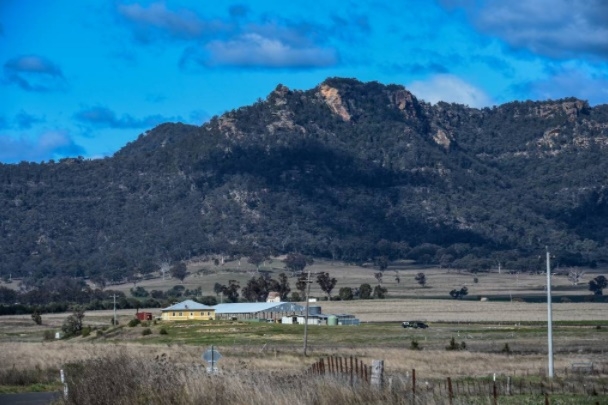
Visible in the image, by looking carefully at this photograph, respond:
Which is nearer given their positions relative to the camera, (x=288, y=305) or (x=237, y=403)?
(x=237, y=403)

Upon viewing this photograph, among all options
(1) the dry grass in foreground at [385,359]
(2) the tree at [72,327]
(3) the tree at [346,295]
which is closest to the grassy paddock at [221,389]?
(1) the dry grass in foreground at [385,359]

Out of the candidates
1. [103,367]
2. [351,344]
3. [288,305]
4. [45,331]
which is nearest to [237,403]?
[103,367]

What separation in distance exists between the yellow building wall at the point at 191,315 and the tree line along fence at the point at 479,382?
7411 centimetres

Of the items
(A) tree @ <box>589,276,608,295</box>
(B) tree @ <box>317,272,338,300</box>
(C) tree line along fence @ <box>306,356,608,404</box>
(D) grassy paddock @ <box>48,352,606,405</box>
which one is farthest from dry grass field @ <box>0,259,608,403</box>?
(B) tree @ <box>317,272,338,300</box>

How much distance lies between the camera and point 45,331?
9544 cm

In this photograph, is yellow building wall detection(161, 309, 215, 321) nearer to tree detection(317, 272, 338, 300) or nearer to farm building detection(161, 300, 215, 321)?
farm building detection(161, 300, 215, 321)

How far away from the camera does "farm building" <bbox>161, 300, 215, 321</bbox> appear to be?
379 feet

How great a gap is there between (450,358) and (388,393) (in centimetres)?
3473

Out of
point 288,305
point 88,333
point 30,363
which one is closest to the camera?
point 30,363

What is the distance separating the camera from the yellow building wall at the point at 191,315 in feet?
376

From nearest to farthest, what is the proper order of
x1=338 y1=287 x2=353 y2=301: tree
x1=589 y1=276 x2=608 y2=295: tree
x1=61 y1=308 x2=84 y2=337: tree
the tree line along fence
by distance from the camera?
the tree line along fence, x1=61 y1=308 x2=84 y2=337: tree, x1=338 y1=287 x2=353 y2=301: tree, x1=589 y1=276 x2=608 y2=295: tree

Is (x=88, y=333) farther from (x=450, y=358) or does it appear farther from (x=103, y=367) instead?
(x=103, y=367)

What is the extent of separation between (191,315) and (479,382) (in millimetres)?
82444

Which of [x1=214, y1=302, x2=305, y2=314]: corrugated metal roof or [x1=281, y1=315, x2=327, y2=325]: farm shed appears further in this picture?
[x1=214, y1=302, x2=305, y2=314]: corrugated metal roof
